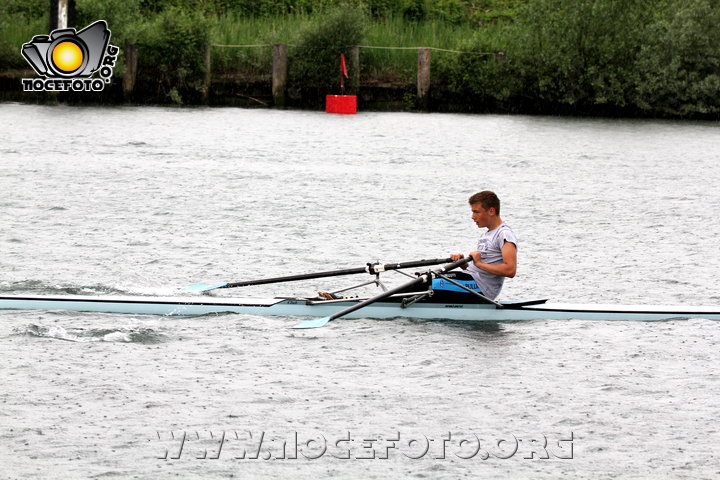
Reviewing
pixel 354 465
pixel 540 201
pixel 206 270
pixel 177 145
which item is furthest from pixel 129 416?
pixel 177 145

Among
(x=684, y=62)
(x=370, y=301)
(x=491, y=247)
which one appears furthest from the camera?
(x=684, y=62)

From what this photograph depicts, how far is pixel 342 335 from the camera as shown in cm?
1341

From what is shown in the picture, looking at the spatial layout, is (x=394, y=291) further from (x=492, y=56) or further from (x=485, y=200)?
(x=492, y=56)

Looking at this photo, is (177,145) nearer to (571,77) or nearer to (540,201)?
(540,201)

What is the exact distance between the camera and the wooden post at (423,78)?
1677 inches

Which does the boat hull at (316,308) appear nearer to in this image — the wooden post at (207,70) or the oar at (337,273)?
the oar at (337,273)

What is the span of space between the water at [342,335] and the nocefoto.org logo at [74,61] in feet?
38.6

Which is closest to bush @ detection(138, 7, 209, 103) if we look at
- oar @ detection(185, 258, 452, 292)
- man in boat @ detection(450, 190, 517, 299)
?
oar @ detection(185, 258, 452, 292)

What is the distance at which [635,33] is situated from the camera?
139 ft

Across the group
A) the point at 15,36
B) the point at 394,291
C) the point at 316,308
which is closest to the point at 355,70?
the point at 15,36

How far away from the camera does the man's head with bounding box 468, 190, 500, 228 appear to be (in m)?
12.7

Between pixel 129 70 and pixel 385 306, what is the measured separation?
1262 inches

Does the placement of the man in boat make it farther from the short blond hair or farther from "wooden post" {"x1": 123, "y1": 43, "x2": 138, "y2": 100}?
"wooden post" {"x1": 123, "y1": 43, "x2": 138, "y2": 100}

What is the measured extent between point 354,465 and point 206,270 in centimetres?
749
